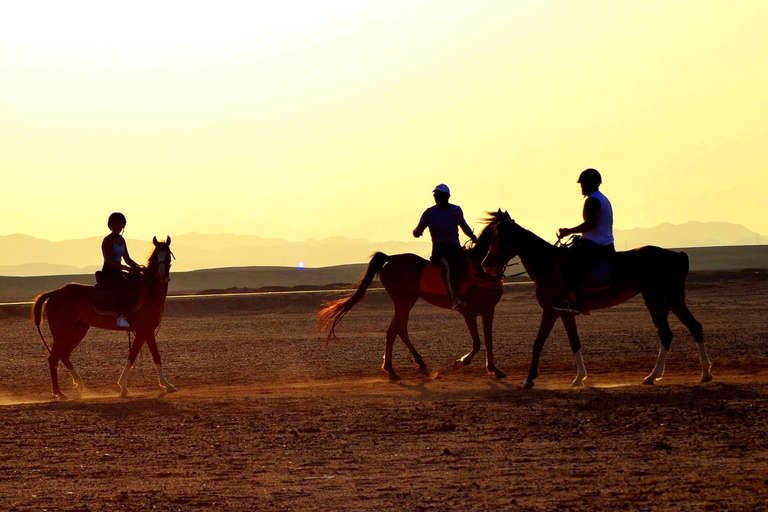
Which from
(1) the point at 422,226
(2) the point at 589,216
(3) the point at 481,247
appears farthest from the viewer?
(1) the point at 422,226

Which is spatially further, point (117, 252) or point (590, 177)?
point (117, 252)

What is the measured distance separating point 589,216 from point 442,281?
3.29 meters

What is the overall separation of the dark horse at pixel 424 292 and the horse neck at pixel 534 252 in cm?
134

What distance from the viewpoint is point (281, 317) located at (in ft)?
119

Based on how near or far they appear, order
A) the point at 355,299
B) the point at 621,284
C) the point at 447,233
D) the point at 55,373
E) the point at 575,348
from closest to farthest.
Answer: the point at 621,284 < the point at 575,348 < the point at 55,373 < the point at 447,233 < the point at 355,299

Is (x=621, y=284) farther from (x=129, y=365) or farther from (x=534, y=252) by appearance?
(x=129, y=365)

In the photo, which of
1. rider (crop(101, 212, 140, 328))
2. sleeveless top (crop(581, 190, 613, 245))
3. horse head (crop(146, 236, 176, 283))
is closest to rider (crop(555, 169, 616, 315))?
sleeveless top (crop(581, 190, 613, 245))

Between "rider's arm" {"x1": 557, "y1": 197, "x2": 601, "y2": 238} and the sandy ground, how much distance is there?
7.65 ft

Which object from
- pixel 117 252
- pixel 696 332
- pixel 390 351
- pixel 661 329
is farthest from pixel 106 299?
pixel 696 332

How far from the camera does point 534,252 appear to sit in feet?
47.6

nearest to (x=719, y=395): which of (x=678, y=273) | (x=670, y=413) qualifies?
(x=670, y=413)

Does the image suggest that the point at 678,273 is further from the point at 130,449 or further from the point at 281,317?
the point at 281,317

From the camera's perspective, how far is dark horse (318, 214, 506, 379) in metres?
16.3

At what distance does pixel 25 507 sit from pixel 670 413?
7.14 meters
